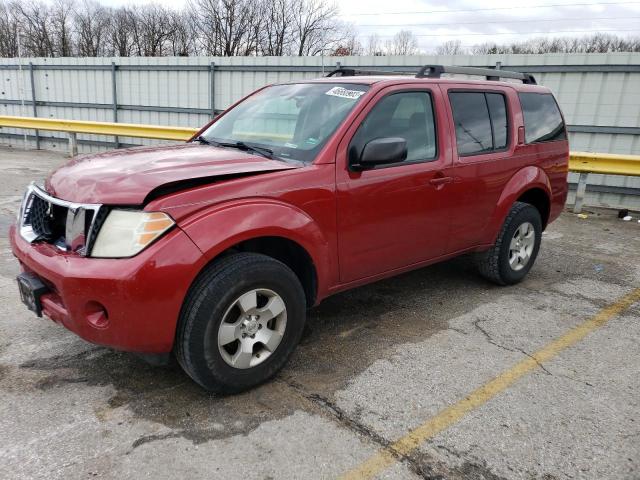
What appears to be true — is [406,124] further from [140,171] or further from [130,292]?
[130,292]

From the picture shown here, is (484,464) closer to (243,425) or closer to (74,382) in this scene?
(243,425)

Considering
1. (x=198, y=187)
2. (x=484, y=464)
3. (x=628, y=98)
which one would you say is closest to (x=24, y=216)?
(x=198, y=187)

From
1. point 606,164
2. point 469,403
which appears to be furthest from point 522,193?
point 606,164

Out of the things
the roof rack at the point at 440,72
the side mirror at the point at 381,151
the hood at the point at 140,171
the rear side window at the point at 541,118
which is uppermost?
the roof rack at the point at 440,72

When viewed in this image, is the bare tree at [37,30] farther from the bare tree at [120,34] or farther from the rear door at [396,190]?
the rear door at [396,190]

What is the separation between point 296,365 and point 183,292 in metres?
1.06

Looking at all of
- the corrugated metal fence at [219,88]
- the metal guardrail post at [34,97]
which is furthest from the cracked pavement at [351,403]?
the metal guardrail post at [34,97]

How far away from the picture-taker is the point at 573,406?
2.97 metres

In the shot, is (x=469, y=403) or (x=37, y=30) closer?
(x=469, y=403)

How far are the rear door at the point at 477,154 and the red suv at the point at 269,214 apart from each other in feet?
0.05

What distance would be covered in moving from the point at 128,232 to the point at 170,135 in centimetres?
995

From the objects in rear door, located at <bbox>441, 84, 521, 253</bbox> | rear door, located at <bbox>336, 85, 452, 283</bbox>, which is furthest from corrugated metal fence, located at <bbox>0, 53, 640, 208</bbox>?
rear door, located at <bbox>336, 85, 452, 283</bbox>

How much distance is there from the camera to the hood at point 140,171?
2668 mm

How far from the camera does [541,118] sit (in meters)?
4.96
